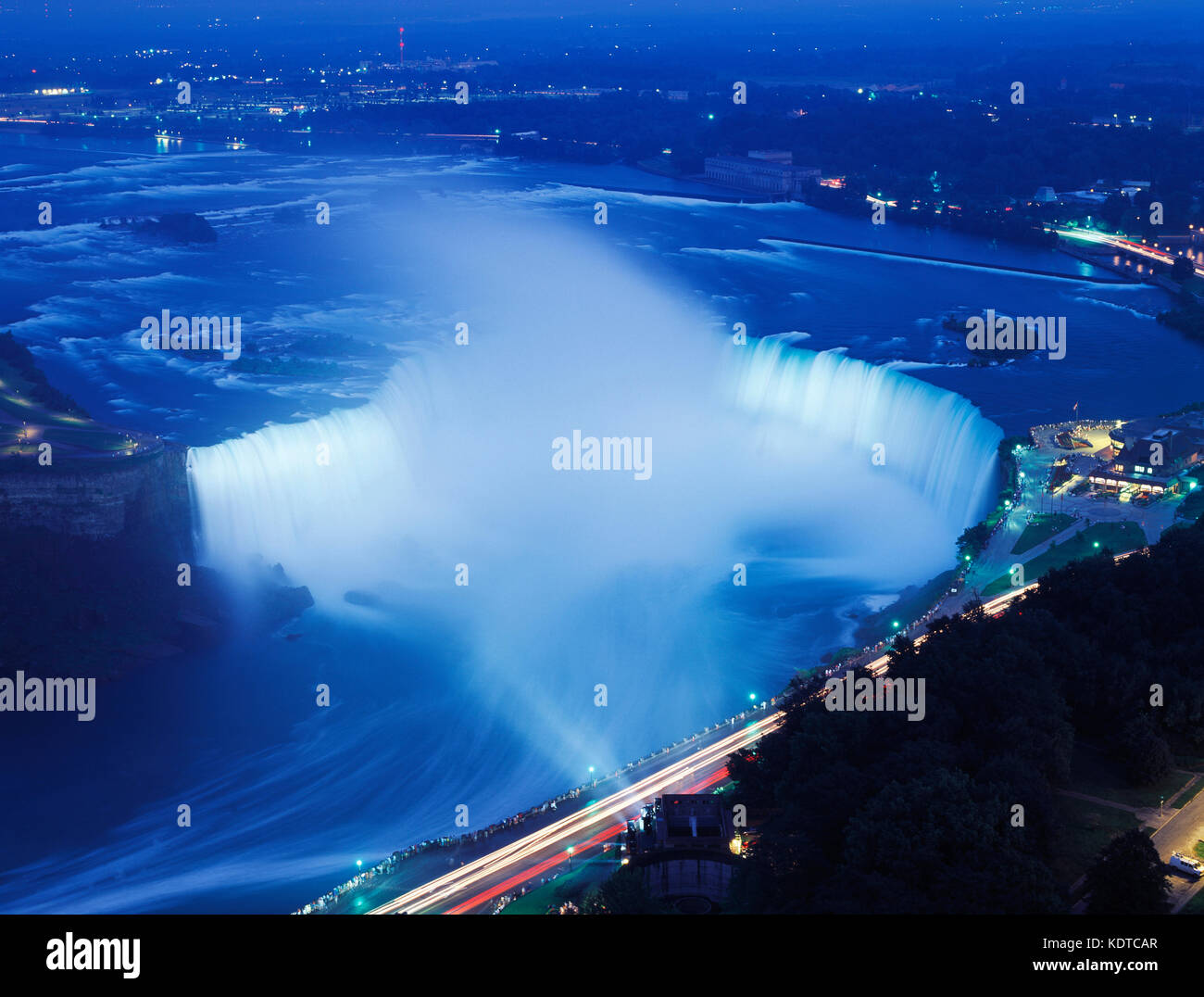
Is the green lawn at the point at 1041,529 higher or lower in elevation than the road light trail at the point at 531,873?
higher

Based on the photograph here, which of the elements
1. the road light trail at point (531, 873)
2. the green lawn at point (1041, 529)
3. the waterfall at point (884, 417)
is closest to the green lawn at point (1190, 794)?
the road light trail at point (531, 873)

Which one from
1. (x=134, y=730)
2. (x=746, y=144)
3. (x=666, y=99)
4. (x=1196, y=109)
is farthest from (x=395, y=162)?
(x=134, y=730)

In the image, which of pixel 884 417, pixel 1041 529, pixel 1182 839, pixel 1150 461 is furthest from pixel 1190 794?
pixel 884 417

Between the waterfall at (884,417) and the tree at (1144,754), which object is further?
the waterfall at (884,417)

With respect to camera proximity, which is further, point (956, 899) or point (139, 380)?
Result: point (139, 380)

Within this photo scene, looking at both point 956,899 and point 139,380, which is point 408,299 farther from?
point 956,899

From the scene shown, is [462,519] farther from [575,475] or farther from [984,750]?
[984,750]

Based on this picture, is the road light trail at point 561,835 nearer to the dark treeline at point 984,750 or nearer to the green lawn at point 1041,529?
the dark treeline at point 984,750
